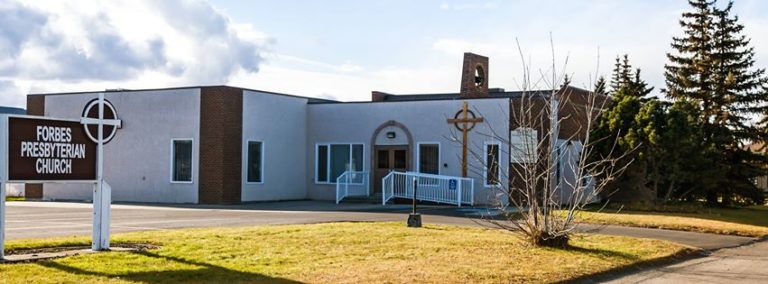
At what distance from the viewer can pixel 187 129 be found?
31.9 meters

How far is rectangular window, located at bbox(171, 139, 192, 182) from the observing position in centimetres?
3188

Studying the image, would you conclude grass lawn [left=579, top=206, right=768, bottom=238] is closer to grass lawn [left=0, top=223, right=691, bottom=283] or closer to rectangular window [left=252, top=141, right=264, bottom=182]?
grass lawn [left=0, top=223, right=691, bottom=283]

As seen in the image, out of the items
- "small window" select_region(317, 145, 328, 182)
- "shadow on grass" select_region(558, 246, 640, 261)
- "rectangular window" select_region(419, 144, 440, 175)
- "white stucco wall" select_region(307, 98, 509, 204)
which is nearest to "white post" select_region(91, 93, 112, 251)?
"shadow on grass" select_region(558, 246, 640, 261)

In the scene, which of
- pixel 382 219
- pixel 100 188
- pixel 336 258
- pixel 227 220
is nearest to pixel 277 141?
pixel 382 219

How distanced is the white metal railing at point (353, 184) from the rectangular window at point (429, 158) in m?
2.27

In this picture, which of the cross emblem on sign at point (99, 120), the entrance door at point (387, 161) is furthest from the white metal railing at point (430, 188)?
the cross emblem on sign at point (99, 120)

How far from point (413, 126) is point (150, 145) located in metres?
9.83

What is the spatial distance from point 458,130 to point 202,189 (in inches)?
370

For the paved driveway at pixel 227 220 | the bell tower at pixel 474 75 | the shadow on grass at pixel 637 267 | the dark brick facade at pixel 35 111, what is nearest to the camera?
the shadow on grass at pixel 637 267

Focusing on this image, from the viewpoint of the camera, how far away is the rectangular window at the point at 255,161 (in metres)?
32.4

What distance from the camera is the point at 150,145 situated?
32688 mm

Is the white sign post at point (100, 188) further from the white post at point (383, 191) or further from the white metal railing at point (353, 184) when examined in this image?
the white metal railing at point (353, 184)

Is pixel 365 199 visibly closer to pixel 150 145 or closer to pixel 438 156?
pixel 438 156

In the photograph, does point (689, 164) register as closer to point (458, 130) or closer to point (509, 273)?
point (458, 130)
